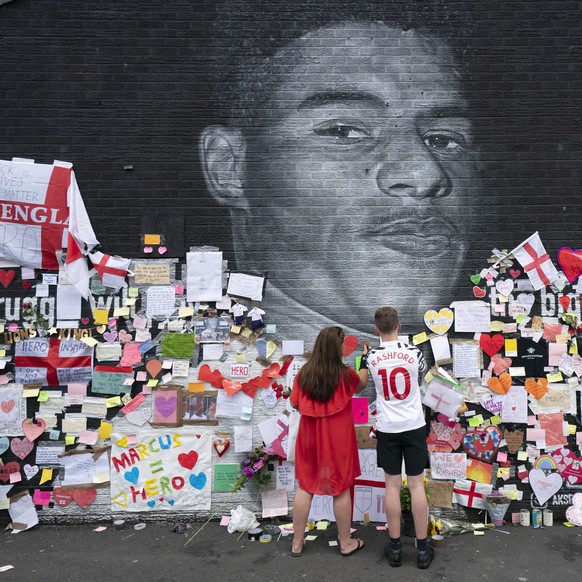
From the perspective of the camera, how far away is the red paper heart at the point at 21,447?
480cm

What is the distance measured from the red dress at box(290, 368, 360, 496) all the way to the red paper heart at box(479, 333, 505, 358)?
1446 mm

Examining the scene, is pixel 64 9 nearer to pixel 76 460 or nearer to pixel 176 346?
pixel 176 346

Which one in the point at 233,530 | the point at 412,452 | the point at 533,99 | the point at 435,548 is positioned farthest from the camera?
the point at 533,99

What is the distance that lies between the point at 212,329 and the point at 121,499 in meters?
1.72

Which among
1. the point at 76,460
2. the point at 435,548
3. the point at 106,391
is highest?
the point at 106,391

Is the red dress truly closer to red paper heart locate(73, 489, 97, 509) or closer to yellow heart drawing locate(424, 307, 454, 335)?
yellow heart drawing locate(424, 307, 454, 335)

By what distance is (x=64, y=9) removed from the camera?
4.92 m

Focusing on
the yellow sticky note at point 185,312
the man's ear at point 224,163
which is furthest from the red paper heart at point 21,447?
the man's ear at point 224,163

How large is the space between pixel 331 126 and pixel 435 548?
146 inches

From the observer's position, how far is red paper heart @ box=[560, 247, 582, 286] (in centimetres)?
486

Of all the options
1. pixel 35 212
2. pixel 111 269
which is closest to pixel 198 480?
pixel 111 269

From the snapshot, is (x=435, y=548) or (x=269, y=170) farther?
(x=269, y=170)

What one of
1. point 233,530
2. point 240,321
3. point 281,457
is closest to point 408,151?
point 240,321

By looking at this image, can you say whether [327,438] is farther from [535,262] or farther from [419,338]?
[535,262]
